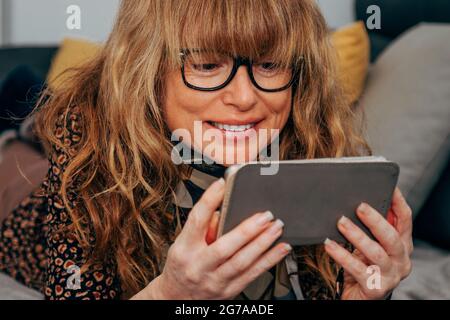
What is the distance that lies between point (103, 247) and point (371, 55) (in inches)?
44.6

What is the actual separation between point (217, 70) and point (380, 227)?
0.32 m

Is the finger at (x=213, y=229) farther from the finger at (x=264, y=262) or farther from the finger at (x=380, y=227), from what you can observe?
the finger at (x=380, y=227)

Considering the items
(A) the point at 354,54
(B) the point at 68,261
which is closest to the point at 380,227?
(B) the point at 68,261

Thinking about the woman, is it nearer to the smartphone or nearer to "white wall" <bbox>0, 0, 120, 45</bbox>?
the smartphone

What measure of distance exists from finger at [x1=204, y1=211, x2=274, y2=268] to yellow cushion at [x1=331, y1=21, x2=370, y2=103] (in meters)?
0.80

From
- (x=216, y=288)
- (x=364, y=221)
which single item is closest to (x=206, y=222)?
(x=216, y=288)

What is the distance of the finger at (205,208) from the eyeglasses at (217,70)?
0.19 meters

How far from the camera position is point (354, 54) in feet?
5.38

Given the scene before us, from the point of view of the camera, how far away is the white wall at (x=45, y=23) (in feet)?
7.15

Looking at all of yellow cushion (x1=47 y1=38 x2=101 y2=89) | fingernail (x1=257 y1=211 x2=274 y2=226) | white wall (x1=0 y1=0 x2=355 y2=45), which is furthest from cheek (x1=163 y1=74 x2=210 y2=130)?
white wall (x1=0 y1=0 x2=355 y2=45)

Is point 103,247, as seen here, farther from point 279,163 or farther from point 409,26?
point 409,26

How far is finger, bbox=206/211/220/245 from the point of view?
0.87m

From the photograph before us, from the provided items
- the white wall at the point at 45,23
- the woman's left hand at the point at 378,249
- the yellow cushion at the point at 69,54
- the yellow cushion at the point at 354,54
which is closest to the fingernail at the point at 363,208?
the woman's left hand at the point at 378,249

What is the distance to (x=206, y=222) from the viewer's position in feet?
2.74
